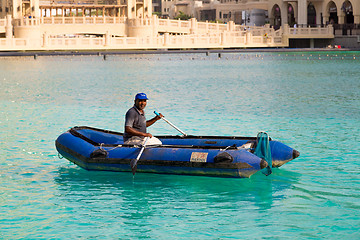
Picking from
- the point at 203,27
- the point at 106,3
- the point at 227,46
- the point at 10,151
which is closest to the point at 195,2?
the point at 106,3

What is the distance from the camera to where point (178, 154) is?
14.0m

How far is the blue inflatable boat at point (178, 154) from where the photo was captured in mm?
13547

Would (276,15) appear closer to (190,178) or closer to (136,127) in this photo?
(136,127)

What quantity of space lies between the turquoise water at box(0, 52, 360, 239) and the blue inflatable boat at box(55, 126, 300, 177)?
1.37 feet

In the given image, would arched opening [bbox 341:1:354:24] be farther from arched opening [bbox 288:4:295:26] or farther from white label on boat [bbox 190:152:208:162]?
white label on boat [bbox 190:152:208:162]

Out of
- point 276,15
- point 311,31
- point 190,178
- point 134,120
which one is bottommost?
point 190,178

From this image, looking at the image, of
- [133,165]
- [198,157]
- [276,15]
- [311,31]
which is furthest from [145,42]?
[198,157]

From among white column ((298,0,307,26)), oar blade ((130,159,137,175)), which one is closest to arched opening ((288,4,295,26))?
white column ((298,0,307,26))

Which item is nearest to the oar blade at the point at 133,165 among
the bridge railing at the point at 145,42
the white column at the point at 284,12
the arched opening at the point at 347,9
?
the bridge railing at the point at 145,42

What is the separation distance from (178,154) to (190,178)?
973 millimetres

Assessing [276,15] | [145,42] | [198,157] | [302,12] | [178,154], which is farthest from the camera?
[276,15]

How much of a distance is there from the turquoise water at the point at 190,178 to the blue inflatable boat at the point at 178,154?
0.42m

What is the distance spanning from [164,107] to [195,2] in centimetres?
11236

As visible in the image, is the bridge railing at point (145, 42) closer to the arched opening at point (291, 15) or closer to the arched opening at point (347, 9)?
the arched opening at point (347, 9)
